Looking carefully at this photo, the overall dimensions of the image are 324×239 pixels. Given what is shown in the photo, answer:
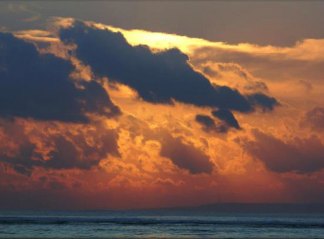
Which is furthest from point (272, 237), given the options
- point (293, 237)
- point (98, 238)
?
point (98, 238)

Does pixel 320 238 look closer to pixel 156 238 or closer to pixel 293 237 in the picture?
pixel 293 237

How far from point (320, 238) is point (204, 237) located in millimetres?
15984

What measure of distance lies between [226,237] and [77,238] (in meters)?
20.6

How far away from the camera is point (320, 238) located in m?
93.6

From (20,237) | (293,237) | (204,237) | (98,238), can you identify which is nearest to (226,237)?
(204,237)

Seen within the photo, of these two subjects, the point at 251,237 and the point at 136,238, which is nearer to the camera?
the point at 136,238

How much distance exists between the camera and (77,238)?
85.7 meters

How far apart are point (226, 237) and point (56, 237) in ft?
74.5

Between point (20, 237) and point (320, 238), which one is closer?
point (20, 237)

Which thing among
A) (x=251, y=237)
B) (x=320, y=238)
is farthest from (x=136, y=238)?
(x=320, y=238)

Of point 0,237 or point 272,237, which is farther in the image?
point 272,237

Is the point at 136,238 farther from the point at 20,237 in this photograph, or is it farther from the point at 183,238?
the point at 20,237

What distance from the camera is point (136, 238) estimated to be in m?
88.2

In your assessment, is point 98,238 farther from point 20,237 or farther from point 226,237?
point 226,237
